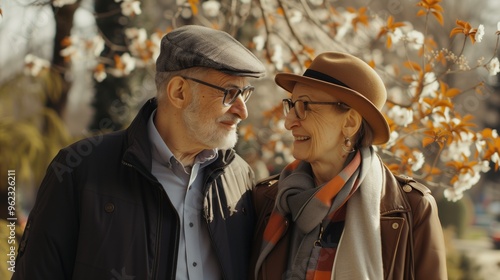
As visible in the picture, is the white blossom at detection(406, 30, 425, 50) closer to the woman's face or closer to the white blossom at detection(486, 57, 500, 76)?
the white blossom at detection(486, 57, 500, 76)

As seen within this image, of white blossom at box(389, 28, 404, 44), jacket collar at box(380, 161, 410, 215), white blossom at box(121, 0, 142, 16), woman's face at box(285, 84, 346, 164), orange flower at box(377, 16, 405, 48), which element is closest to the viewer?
jacket collar at box(380, 161, 410, 215)

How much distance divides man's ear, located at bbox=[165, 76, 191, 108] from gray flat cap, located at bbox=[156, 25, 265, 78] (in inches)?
2.0

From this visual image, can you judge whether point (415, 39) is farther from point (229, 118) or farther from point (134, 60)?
point (134, 60)

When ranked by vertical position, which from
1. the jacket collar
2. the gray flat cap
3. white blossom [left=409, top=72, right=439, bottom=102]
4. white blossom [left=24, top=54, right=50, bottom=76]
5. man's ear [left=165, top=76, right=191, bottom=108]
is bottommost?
the jacket collar

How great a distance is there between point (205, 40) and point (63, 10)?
4.99 meters

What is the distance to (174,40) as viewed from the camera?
2914 millimetres

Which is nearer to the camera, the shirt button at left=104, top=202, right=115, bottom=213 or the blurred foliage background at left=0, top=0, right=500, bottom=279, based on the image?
the shirt button at left=104, top=202, right=115, bottom=213

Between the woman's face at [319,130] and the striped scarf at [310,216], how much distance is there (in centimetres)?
10

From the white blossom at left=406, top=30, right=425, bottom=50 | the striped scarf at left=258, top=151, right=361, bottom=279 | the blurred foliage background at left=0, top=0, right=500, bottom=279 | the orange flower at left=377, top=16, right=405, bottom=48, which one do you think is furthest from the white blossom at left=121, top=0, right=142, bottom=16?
the striped scarf at left=258, top=151, right=361, bottom=279

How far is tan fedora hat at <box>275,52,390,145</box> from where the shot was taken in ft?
9.16

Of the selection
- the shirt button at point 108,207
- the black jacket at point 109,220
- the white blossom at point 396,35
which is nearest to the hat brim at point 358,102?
the black jacket at point 109,220

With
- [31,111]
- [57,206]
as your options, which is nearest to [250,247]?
[57,206]

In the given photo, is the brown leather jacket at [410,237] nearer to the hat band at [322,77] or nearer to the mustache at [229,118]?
the hat band at [322,77]

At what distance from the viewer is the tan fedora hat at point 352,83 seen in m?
2.79
